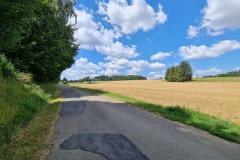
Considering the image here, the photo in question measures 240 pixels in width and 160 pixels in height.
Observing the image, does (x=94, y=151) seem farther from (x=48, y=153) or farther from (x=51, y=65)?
(x=51, y=65)

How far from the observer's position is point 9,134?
8922 millimetres

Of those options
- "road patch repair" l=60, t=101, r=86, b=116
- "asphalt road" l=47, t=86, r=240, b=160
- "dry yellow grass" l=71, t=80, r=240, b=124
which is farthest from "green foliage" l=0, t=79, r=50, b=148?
"dry yellow grass" l=71, t=80, r=240, b=124

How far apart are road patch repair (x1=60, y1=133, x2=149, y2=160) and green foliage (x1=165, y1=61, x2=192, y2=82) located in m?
111

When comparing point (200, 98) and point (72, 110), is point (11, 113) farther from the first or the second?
point (200, 98)

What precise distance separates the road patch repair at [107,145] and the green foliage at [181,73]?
11104 cm

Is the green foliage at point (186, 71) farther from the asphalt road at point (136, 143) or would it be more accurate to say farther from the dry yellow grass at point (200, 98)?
the asphalt road at point (136, 143)

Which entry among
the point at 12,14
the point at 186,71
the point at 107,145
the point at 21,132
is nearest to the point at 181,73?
the point at 186,71

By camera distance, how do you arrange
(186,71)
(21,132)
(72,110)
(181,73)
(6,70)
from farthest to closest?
(186,71) → (181,73) → (6,70) → (72,110) → (21,132)

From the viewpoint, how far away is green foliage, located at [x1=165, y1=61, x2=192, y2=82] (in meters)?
117

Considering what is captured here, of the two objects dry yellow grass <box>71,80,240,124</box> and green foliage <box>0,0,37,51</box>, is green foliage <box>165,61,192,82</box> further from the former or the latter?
green foliage <box>0,0,37,51</box>

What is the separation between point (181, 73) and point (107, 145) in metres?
113

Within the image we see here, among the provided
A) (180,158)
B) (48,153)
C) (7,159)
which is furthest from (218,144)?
(7,159)

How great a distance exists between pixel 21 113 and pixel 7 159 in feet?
19.4

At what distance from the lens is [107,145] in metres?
7.54
